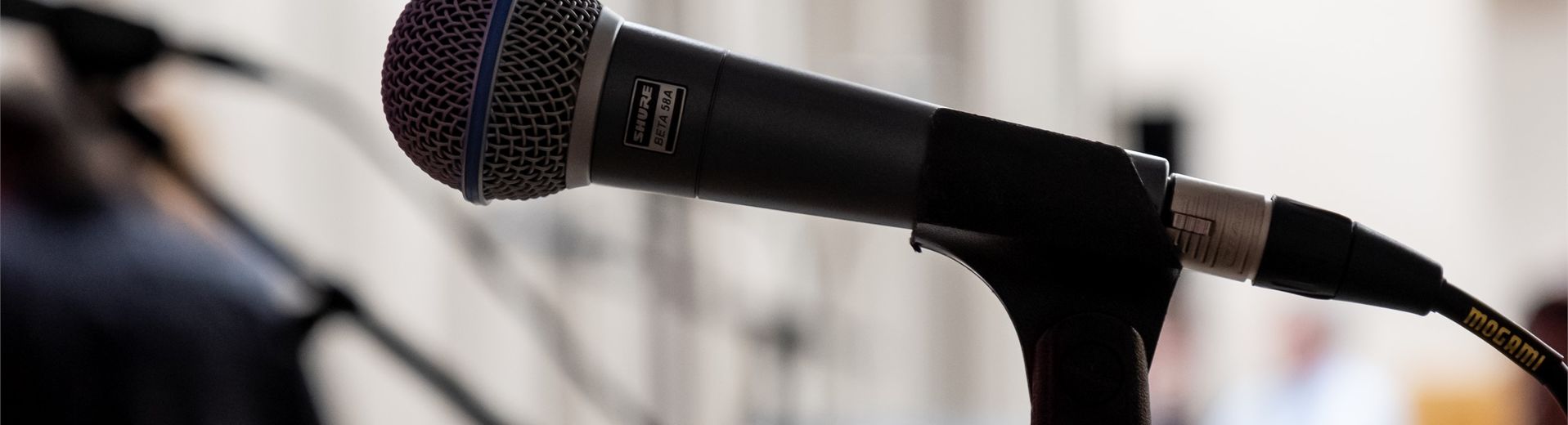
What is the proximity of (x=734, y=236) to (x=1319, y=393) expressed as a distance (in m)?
1.73

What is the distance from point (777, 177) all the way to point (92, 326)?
825 mm

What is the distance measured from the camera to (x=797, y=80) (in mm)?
522

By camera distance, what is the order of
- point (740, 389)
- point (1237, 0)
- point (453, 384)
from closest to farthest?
point (453, 384)
point (740, 389)
point (1237, 0)

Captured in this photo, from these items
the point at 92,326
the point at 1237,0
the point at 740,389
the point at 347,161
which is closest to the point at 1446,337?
the point at 1237,0

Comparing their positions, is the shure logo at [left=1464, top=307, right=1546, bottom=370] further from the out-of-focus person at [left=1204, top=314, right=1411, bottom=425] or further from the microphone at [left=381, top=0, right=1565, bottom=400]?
the out-of-focus person at [left=1204, top=314, right=1411, bottom=425]

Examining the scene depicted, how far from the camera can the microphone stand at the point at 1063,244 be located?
20.5 inches

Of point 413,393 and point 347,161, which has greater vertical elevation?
point 347,161

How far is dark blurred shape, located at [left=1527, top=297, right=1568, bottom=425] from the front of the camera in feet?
2.80

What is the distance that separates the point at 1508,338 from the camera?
0.55m

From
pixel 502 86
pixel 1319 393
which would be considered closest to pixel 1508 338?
pixel 502 86

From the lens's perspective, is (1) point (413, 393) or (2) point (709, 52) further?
(1) point (413, 393)

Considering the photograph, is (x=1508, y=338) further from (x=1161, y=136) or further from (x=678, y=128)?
(x=1161, y=136)

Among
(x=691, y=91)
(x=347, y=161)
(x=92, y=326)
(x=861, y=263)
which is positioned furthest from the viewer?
(x=861, y=263)

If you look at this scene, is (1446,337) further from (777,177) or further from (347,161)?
(777,177)
